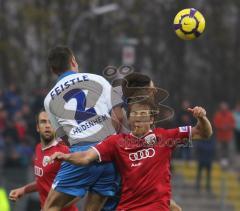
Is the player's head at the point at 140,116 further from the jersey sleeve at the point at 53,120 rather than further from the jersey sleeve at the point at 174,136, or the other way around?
the jersey sleeve at the point at 53,120

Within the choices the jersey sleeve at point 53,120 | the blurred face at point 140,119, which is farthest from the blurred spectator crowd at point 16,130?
the blurred face at point 140,119

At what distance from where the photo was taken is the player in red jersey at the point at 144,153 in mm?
9031

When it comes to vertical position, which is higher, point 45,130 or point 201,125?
point 201,125

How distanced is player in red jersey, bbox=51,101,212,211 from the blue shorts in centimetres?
84

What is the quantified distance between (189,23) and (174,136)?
1.52 metres

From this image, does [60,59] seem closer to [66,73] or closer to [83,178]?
[66,73]

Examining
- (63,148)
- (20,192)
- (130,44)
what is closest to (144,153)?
(63,148)

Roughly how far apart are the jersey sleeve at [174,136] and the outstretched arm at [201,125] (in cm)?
6

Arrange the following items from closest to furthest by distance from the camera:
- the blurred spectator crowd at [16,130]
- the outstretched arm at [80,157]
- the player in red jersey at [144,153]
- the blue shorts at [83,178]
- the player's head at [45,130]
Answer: the outstretched arm at [80,157]
the player in red jersey at [144,153]
the blue shorts at [83,178]
the player's head at [45,130]
the blurred spectator crowd at [16,130]

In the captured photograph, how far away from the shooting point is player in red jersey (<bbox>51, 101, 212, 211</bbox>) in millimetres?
9031

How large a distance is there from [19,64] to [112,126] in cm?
2438

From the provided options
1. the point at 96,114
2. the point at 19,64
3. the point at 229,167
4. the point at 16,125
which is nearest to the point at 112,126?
the point at 96,114

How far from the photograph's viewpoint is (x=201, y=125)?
8.93 metres

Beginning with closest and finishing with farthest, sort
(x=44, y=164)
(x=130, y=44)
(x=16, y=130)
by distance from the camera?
(x=44, y=164) → (x=16, y=130) → (x=130, y=44)
